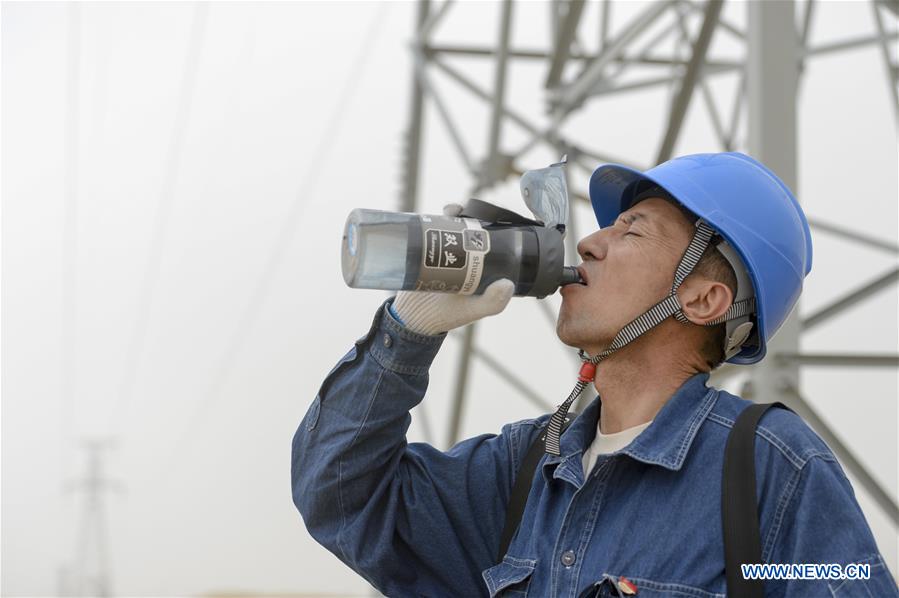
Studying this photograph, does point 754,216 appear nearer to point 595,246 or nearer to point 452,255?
point 595,246

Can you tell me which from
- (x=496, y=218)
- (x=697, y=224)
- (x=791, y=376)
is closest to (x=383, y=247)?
(x=496, y=218)

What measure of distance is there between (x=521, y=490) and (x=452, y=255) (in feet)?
1.93

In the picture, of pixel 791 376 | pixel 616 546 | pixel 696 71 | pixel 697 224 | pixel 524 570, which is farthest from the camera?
pixel 696 71

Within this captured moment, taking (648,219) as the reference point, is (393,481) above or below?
below

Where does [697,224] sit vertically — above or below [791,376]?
above

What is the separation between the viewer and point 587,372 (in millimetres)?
2480

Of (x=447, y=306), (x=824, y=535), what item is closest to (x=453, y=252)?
(x=447, y=306)

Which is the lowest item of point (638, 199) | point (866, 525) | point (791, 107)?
point (866, 525)

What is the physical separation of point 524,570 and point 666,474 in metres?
0.37

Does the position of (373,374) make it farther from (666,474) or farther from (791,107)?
(791,107)

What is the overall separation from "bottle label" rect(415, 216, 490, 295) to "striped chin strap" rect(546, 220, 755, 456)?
14.5 inches

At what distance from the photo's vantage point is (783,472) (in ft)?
6.56

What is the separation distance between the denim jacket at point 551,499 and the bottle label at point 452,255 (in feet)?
0.67

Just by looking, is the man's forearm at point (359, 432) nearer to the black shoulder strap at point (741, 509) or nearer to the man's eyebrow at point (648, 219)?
the man's eyebrow at point (648, 219)
